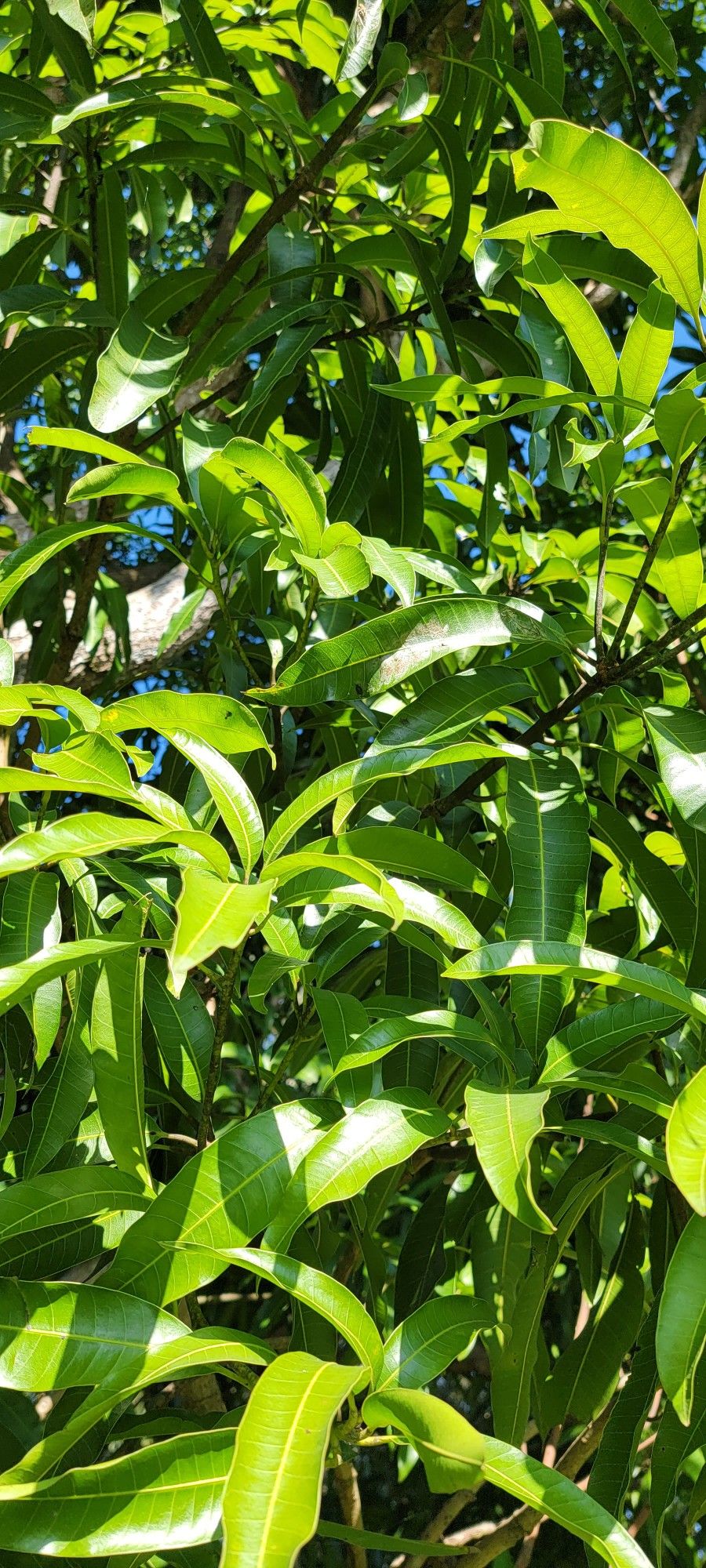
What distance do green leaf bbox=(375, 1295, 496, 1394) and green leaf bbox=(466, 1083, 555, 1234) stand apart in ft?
0.41

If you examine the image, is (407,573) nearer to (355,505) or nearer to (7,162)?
(355,505)

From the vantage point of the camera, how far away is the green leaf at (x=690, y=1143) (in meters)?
0.48

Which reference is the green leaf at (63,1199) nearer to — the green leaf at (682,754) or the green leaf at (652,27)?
the green leaf at (682,754)

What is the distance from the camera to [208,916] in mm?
506

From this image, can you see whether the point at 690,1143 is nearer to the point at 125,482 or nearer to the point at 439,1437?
the point at 439,1437

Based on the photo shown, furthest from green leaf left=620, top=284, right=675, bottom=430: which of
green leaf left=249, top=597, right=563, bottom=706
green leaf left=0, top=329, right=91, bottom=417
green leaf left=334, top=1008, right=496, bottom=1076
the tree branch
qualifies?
the tree branch

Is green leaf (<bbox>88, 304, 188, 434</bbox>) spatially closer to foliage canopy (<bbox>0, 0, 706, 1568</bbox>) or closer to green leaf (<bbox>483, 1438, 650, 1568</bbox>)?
foliage canopy (<bbox>0, 0, 706, 1568</bbox>)

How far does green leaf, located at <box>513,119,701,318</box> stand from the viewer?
676mm

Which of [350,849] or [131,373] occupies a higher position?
[131,373]

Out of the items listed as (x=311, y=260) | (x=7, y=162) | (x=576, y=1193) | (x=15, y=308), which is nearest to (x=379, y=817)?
(x=576, y=1193)

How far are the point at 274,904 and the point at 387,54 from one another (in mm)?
843

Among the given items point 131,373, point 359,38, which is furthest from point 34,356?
point 359,38

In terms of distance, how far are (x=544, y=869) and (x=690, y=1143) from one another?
0.90 feet

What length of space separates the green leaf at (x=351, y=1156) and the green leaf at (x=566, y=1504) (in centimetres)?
14
